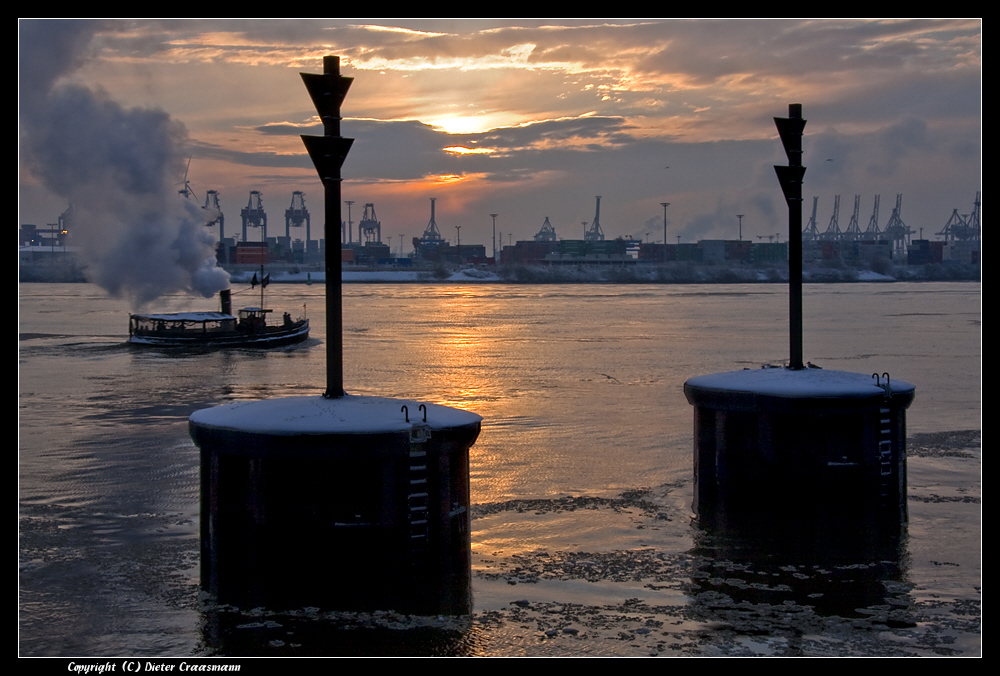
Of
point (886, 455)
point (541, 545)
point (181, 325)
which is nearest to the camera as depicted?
point (886, 455)

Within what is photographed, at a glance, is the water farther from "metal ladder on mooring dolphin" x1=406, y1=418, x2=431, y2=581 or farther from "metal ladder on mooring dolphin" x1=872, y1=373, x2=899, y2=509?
"metal ladder on mooring dolphin" x1=872, y1=373, x2=899, y2=509

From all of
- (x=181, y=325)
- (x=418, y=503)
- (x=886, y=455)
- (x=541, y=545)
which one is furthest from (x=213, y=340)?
(x=418, y=503)

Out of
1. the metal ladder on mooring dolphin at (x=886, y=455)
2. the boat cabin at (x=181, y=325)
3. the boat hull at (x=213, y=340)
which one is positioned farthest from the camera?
the boat cabin at (x=181, y=325)

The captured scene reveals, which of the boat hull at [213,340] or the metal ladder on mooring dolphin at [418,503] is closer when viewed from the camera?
the metal ladder on mooring dolphin at [418,503]

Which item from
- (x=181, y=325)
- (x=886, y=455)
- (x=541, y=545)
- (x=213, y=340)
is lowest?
(x=213, y=340)

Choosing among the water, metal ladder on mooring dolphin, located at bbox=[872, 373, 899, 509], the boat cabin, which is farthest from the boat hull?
metal ladder on mooring dolphin, located at bbox=[872, 373, 899, 509]

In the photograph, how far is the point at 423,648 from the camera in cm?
1078

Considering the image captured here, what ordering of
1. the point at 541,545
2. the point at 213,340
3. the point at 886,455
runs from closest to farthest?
the point at 886,455
the point at 541,545
the point at 213,340

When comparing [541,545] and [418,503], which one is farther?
[541,545]

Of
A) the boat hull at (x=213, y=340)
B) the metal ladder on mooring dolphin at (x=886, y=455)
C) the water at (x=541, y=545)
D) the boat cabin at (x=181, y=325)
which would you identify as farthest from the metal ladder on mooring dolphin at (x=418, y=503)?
the boat cabin at (x=181, y=325)

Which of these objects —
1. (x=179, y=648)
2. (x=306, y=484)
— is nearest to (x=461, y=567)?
(x=306, y=484)

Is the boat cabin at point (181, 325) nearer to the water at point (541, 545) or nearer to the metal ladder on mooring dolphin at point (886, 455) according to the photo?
the water at point (541, 545)

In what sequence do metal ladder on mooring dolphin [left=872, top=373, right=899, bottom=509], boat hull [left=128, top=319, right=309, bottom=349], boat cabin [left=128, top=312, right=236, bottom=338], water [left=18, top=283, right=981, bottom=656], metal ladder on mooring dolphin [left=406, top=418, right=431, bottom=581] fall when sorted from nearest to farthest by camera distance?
metal ladder on mooring dolphin [left=406, top=418, right=431, bottom=581], water [left=18, top=283, right=981, bottom=656], metal ladder on mooring dolphin [left=872, top=373, right=899, bottom=509], boat hull [left=128, top=319, right=309, bottom=349], boat cabin [left=128, top=312, right=236, bottom=338]

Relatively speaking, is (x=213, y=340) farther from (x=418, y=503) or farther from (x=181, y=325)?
(x=418, y=503)
